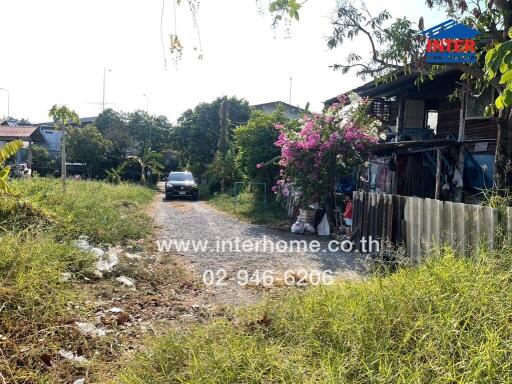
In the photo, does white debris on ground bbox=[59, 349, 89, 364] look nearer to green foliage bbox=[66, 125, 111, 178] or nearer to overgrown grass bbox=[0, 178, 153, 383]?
overgrown grass bbox=[0, 178, 153, 383]

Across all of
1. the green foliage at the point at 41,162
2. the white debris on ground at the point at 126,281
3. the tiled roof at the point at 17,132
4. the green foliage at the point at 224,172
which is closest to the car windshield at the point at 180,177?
the green foliage at the point at 224,172

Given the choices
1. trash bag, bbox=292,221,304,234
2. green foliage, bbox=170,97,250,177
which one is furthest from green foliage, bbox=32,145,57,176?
trash bag, bbox=292,221,304,234

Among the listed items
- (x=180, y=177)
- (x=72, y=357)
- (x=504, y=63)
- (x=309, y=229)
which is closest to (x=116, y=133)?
(x=180, y=177)

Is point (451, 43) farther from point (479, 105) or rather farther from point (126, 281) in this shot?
point (126, 281)

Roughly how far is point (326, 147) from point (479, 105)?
3798 mm

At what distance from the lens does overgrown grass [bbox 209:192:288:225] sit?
1256 cm

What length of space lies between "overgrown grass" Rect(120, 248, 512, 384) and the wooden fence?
68 cm

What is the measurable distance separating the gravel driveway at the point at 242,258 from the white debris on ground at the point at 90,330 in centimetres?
141

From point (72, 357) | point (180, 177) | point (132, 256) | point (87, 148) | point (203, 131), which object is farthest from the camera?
point (203, 131)

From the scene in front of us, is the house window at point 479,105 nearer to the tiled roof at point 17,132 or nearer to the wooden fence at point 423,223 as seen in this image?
the wooden fence at point 423,223

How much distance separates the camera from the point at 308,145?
32.9ft

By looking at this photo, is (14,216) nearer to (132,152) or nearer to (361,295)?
(361,295)

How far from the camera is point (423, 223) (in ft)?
17.3

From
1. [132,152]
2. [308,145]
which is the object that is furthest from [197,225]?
[132,152]
